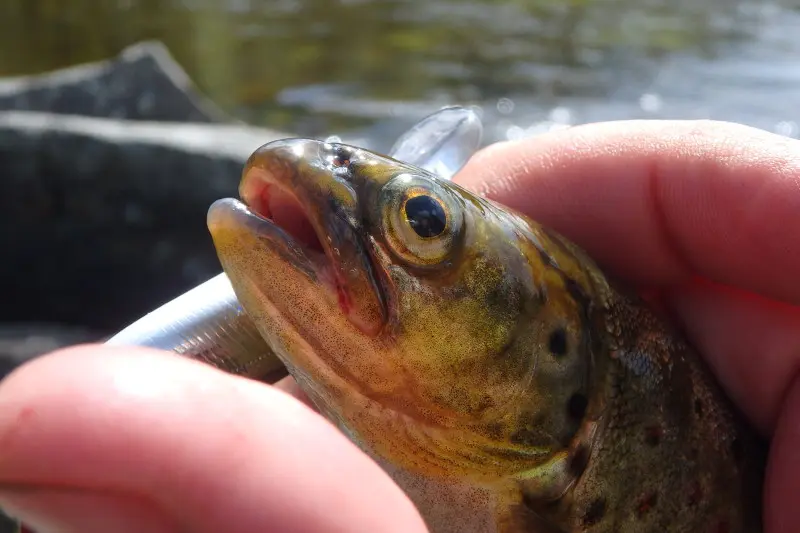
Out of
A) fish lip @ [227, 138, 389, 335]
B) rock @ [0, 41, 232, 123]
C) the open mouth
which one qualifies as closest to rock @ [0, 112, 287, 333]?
rock @ [0, 41, 232, 123]

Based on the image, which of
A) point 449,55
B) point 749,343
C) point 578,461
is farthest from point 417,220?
point 449,55

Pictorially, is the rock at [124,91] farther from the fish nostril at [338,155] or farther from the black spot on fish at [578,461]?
the black spot on fish at [578,461]

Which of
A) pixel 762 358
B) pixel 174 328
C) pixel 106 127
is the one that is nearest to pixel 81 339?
pixel 106 127

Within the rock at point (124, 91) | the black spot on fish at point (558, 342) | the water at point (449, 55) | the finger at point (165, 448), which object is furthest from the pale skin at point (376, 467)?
the water at point (449, 55)

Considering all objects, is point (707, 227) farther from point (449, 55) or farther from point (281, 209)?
point (449, 55)

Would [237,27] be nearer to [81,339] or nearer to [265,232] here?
[81,339]

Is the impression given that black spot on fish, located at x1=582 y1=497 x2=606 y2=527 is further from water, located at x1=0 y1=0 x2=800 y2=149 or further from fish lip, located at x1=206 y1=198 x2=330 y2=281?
water, located at x1=0 y1=0 x2=800 y2=149

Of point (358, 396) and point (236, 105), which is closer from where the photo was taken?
point (358, 396)
